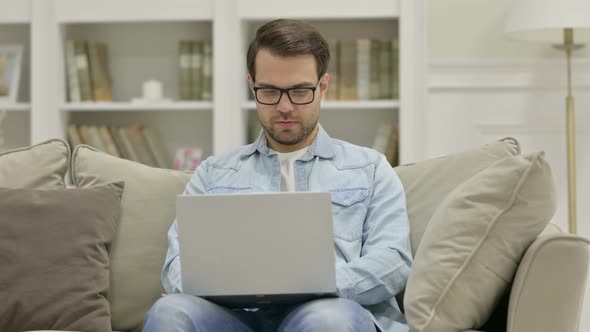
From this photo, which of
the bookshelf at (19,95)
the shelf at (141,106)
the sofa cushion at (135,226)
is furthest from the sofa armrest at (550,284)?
the bookshelf at (19,95)

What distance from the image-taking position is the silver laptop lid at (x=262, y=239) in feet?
5.44

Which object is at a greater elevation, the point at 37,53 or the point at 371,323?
the point at 37,53

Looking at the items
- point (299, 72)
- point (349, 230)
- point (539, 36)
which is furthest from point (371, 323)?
point (539, 36)

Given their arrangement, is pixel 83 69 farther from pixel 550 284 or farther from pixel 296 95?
pixel 550 284

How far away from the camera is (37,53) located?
12.4 ft

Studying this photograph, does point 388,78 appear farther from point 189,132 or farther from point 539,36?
point 189,132

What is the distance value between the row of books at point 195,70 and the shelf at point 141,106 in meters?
0.05

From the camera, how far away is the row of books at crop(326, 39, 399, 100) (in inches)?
146

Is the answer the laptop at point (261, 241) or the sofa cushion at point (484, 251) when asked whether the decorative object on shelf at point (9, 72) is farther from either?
the sofa cushion at point (484, 251)

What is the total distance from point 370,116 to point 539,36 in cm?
85

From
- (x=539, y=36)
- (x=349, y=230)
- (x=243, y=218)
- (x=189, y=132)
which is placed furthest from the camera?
(x=189, y=132)

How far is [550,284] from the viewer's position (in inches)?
64.1

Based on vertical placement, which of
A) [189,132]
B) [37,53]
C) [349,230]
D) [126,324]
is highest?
[37,53]

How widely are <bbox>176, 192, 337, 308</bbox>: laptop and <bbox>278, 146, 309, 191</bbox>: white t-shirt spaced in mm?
509
